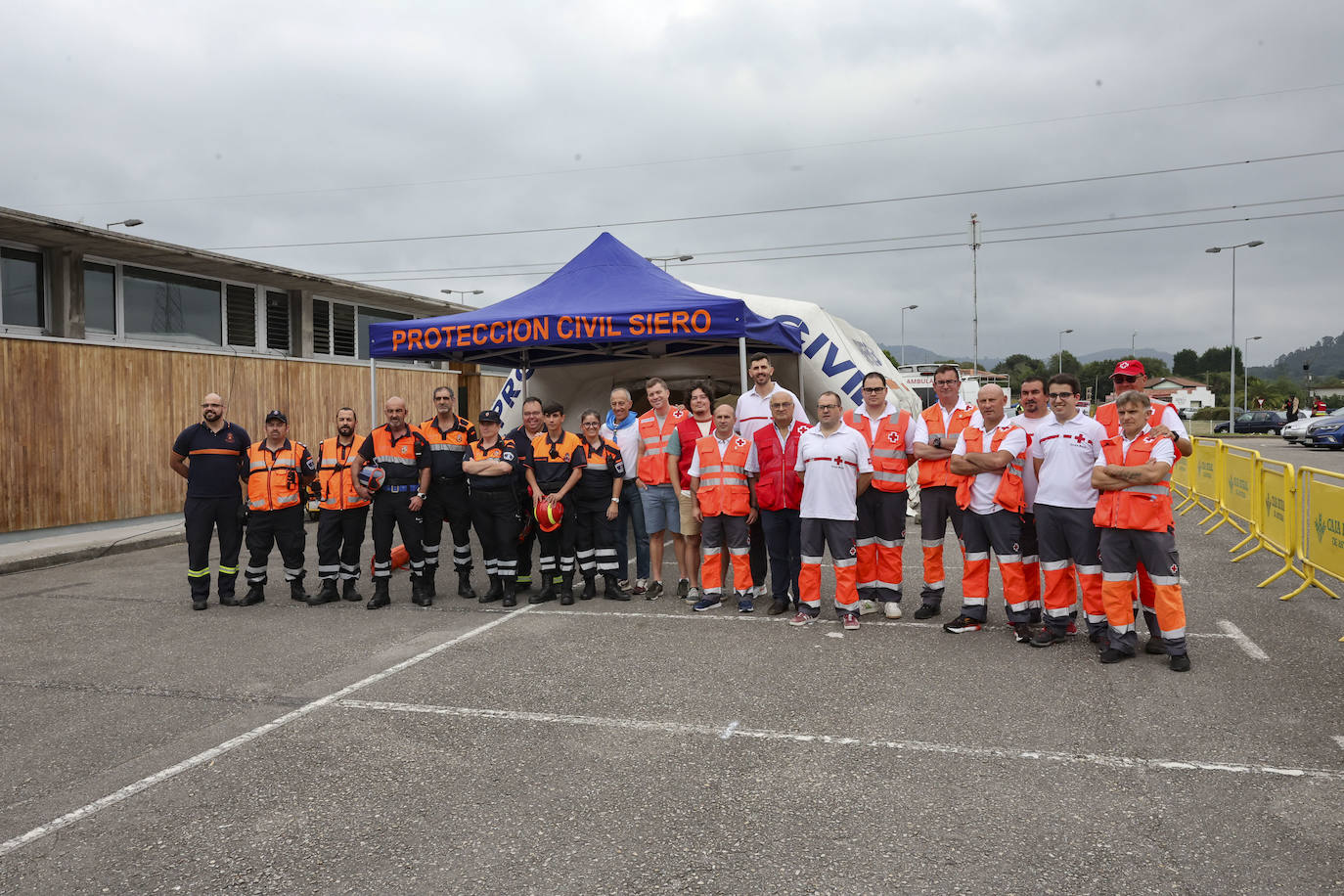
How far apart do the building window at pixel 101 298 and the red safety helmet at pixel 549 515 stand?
11.7 m

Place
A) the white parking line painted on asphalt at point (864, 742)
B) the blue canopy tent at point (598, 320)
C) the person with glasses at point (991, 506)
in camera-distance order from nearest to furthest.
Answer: the white parking line painted on asphalt at point (864, 742), the person with glasses at point (991, 506), the blue canopy tent at point (598, 320)

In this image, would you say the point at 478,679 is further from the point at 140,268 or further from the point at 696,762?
the point at 140,268

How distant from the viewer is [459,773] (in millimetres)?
3916

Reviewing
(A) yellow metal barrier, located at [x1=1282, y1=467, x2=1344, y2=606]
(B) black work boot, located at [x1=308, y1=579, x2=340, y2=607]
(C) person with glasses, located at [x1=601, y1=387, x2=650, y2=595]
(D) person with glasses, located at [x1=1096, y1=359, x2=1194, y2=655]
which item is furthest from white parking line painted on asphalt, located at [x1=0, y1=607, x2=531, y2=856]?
(A) yellow metal barrier, located at [x1=1282, y1=467, x2=1344, y2=606]

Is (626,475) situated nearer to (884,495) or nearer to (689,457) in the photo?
(689,457)

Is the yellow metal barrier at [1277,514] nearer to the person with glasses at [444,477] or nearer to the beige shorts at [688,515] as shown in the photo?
the beige shorts at [688,515]

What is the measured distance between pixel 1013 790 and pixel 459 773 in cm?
244

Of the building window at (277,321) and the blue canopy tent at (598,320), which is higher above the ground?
the building window at (277,321)

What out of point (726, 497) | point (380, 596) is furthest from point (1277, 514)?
point (380, 596)

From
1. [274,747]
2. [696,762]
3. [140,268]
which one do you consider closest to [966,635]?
[696,762]

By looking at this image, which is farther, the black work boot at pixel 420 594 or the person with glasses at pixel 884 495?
the black work boot at pixel 420 594

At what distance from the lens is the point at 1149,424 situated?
5637 millimetres

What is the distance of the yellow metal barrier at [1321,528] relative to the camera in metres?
7.00

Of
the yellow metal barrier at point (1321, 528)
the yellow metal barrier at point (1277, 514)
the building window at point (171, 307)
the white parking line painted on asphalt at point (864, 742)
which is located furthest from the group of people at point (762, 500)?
the building window at point (171, 307)
